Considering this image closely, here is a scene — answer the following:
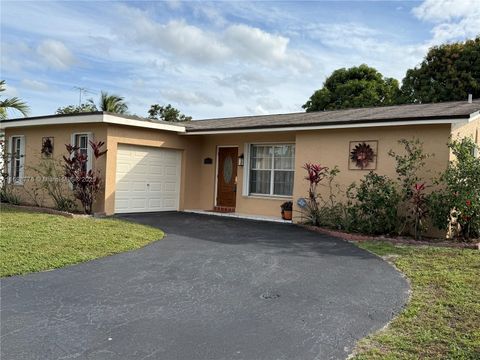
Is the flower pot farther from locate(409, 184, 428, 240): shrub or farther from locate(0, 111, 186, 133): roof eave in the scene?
locate(0, 111, 186, 133): roof eave

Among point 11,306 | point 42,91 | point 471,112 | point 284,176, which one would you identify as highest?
point 42,91

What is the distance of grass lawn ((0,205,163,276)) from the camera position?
7.19 m

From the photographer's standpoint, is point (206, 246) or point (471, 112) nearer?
point (206, 246)

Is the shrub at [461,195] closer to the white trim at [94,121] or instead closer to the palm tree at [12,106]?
the white trim at [94,121]

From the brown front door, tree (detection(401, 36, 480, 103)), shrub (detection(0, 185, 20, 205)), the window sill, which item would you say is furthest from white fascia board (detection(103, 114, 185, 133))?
tree (detection(401, 36, 480, 103))

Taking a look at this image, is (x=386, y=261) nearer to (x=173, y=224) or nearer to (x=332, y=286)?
(x=332, y=286)

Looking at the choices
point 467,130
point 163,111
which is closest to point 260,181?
point 467,130

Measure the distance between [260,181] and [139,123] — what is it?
4347mm

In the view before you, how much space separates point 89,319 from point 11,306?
113 cm

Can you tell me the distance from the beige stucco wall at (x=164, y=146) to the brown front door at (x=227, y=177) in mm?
856

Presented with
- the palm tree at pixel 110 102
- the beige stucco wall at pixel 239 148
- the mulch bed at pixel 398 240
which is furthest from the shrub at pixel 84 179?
the palm tree at pixel 110 102

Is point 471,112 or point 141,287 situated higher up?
point 471,112

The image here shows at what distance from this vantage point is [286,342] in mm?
4191

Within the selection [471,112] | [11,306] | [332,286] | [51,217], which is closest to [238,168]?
[51,217]
